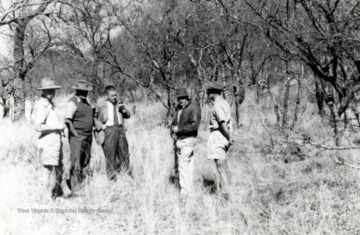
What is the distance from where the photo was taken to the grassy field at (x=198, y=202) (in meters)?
3.83

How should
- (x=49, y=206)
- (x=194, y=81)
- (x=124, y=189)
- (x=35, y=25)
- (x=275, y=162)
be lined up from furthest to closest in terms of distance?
(x=194, y=81) < (x=35, y=25) < (x=275, y=162) < (x=124, y=189) < (x=49, y=206)

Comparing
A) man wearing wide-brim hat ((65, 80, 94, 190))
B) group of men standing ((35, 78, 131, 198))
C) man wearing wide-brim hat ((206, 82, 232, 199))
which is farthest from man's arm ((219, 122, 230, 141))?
man wearing wide-brim hat ((65, 80, 94, 190))

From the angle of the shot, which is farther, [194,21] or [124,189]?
[194,21]

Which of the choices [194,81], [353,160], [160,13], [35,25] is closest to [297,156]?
[353,160]

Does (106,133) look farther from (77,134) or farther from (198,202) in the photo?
(198,202)

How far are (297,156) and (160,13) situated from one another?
7.52 metres

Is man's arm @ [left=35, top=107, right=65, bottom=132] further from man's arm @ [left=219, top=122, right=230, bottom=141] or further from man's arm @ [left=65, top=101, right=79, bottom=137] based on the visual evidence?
man's arm @ [left=219, top=122, right=230, bottom=141]

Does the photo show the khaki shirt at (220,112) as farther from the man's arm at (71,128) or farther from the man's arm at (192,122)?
the man's arm at (71,128)

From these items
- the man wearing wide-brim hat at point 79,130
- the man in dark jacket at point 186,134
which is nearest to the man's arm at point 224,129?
the man in dark jacket at point 186,134

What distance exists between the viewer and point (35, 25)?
1490 cm

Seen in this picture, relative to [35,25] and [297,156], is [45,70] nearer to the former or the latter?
[35,25]

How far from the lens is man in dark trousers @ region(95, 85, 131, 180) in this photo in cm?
579

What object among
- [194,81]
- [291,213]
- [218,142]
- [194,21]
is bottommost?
[291,213]

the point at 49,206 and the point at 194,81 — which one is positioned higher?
the point at 194,81
